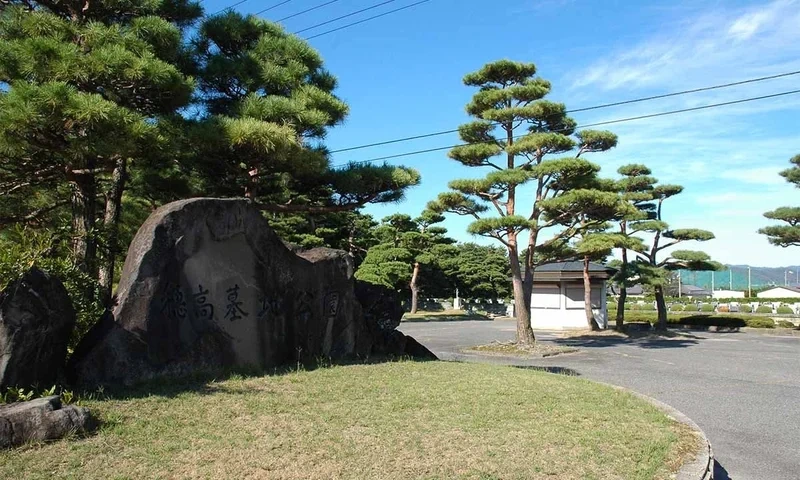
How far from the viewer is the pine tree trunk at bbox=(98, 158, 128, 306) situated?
733 cm

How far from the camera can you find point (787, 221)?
22.9 metres

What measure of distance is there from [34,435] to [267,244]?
3.87m

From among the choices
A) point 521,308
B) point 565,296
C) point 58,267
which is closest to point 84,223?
point 58,267

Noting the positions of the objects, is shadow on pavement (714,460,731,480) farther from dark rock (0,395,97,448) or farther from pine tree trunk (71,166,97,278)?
pine tree trunk (71,166,97,278)

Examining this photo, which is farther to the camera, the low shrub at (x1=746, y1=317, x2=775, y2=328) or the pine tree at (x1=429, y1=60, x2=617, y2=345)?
the low shrub at (x1=746, y1=317, x2=775, y2=328)

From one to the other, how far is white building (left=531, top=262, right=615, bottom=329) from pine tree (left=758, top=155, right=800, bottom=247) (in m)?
6.24

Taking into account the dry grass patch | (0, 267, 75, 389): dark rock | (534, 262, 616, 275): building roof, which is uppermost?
(534, 262, 616, 275): building roof

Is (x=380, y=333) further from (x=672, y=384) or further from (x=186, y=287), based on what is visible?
(x=672, y=384)

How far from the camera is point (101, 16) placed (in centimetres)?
797

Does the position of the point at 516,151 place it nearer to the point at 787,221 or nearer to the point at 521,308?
the point at 521,308

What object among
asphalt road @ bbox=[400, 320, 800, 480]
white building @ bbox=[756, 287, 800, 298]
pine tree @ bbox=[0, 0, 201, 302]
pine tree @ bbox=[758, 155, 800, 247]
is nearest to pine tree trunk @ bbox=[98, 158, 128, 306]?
pine tree @ bbox=[0, 0, 201, 302]

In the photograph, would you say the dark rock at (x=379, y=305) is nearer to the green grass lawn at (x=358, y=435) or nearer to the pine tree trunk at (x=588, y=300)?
the green grass lawn at (x=358, y=435)

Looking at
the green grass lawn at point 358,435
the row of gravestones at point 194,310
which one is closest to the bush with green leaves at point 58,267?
the row of gravestones at point 194,310

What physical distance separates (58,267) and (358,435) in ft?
11.6
